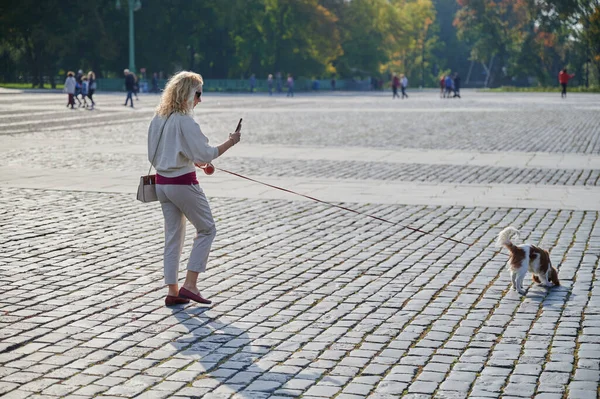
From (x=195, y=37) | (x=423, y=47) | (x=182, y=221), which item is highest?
(x=195, y=37)

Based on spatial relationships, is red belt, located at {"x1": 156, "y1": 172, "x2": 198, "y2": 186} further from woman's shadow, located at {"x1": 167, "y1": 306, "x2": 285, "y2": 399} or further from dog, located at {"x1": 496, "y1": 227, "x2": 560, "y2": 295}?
dog, located at {"x1": 496, "y1": 227, "x2": 560, "y2": 295}

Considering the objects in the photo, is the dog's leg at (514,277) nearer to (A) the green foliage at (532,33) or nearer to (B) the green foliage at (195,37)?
(B) the green foliage at (195,37)

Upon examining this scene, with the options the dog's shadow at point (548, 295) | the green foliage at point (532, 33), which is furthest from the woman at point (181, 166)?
the green foliage at point (532, 33)

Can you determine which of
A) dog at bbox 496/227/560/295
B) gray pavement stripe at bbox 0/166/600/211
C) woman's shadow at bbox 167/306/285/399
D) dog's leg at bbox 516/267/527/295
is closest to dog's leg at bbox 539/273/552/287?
dog at bbox 496/227/560/295

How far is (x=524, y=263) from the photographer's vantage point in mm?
7648

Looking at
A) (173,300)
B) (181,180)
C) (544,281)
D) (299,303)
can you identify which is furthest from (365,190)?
(181,180)

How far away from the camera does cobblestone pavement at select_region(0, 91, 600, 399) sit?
17.9 ft

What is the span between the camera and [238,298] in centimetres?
749

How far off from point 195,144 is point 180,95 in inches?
15.1

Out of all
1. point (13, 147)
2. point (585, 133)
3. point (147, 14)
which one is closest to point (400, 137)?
point (585, 133)

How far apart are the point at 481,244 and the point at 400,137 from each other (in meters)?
14.7

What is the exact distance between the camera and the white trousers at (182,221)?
278 inches

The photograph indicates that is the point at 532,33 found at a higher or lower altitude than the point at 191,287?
higher

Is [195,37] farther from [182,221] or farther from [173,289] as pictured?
[173,289]
